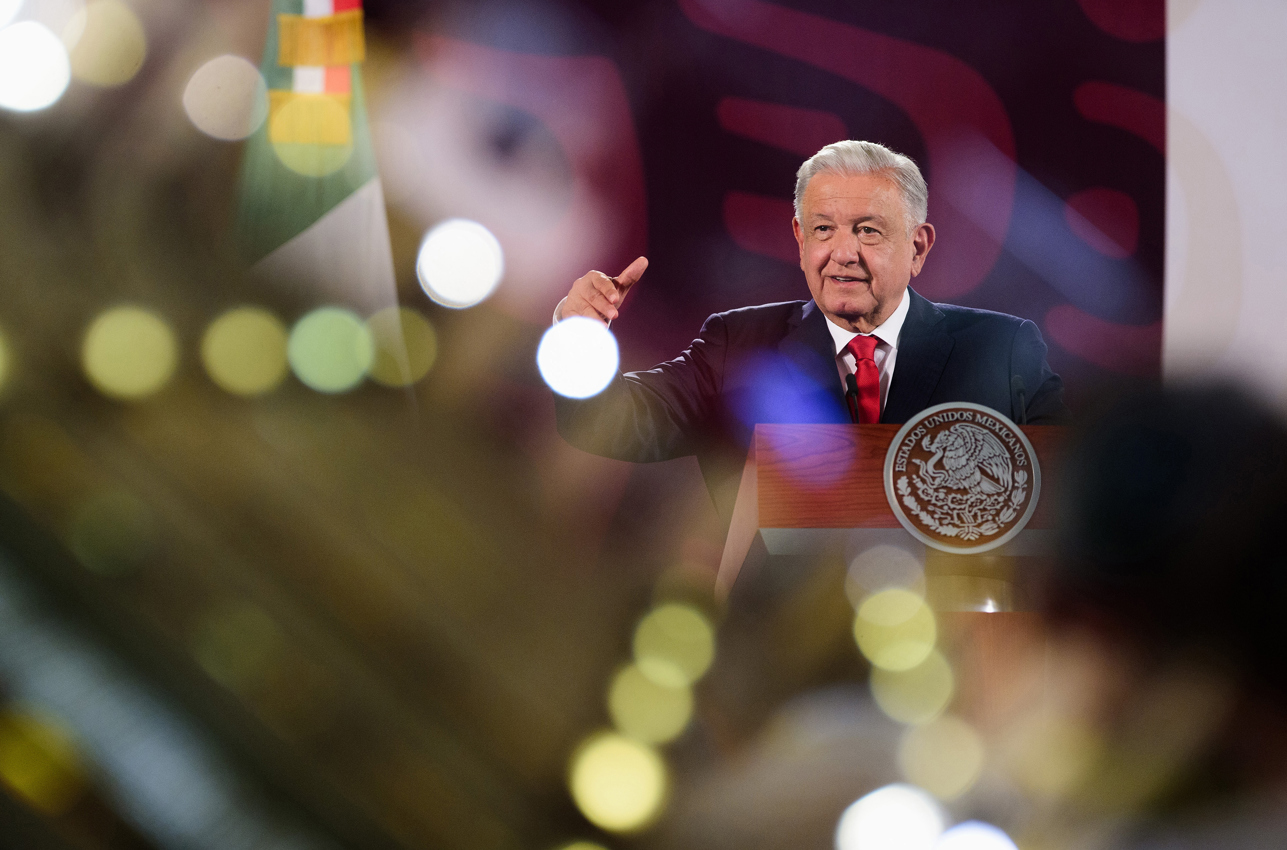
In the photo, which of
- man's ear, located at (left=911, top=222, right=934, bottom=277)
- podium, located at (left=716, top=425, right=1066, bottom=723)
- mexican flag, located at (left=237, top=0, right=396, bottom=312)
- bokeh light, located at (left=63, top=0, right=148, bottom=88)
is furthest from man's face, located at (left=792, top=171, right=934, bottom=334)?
bokeh light, located at (left=63, top=0, right=148, bottom=88)

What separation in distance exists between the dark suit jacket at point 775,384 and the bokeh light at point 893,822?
612 mm

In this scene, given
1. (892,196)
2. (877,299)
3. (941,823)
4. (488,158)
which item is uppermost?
(488,158)

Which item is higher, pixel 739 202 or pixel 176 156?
pixel 739 202

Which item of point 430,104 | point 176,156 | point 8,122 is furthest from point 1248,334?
point 8,122

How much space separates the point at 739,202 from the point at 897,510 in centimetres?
122

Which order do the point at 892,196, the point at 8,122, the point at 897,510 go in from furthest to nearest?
1. the point at 8,122
2. the point at 892,196
3. the point at 897,510

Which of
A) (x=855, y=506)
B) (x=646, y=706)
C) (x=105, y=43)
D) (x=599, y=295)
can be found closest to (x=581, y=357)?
(x=599, y=295)

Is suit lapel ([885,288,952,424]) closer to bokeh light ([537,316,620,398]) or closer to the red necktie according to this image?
the red necktie

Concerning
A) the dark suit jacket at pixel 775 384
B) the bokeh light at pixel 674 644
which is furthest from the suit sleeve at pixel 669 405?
the bokeh light at pixel 674 644

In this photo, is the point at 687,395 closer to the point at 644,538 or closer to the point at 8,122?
the point at 644,538

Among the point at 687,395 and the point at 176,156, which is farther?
the point at 176,156

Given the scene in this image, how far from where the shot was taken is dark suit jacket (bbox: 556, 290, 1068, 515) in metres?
1.48

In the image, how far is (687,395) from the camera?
66.7 inches

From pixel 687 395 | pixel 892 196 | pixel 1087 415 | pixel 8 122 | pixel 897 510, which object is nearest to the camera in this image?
pixel 897 510
